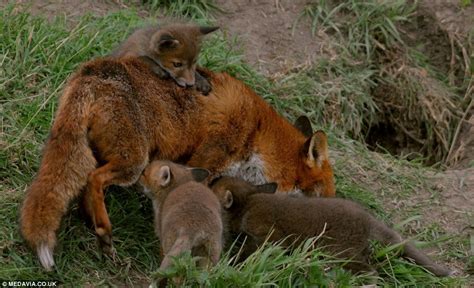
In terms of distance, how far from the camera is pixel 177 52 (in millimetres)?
8188

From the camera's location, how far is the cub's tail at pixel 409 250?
7.23 metres

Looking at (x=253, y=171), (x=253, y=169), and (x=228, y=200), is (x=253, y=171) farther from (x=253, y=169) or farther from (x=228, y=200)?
(x=228, y=200)

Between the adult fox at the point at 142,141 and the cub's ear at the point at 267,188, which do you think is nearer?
the adult fox at the point at 142,141

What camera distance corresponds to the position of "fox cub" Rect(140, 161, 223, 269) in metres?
6.49

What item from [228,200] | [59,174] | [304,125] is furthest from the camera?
[304,125]

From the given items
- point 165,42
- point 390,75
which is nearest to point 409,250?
point 165,42

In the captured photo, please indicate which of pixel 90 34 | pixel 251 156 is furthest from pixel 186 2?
pixel 251 156

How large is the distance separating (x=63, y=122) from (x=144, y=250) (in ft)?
3.86

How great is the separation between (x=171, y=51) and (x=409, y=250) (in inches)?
105

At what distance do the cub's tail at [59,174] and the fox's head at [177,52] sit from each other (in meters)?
1.06

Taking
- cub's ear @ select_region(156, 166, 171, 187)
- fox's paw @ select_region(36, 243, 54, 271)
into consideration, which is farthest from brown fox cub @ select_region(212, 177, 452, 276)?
fox's paw @ select_region(36, 243, 54, 271)

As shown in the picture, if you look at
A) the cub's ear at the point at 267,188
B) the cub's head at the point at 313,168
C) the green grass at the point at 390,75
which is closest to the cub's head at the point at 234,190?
the cub's ear at the point at 267,188

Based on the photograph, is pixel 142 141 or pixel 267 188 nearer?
pixel 142 141

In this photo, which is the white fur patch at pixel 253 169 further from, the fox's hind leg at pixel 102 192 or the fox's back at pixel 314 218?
the fox's hind leg at pixel 102 192
